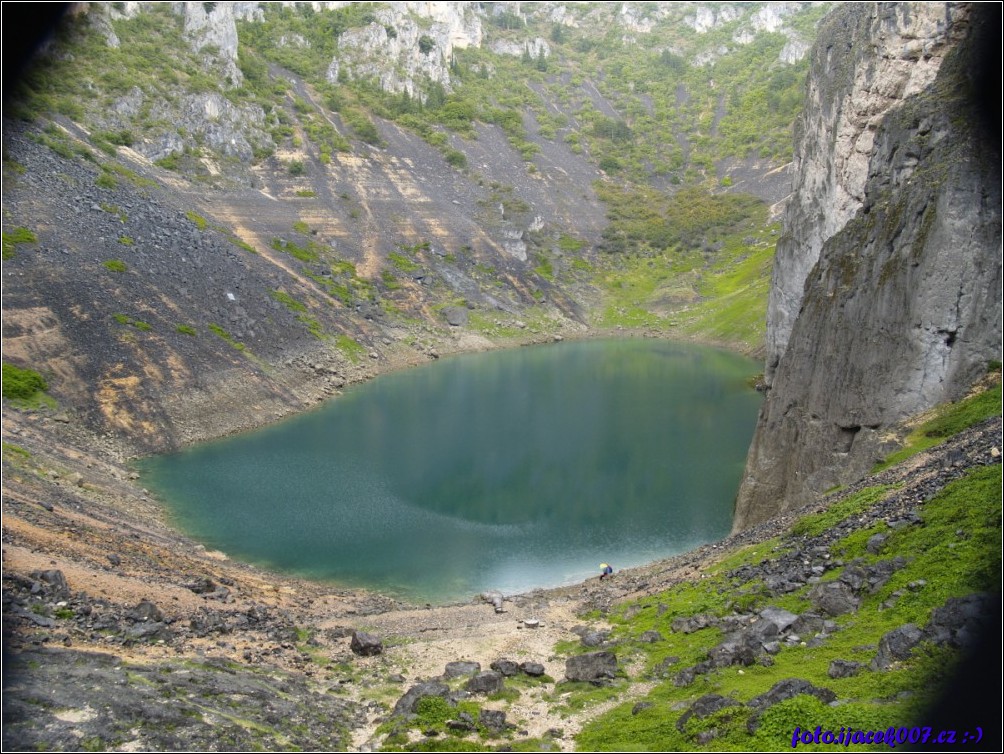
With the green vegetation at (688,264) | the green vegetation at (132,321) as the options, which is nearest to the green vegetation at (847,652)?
the green vegetation at (132,321)

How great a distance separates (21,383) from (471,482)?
27229 mm

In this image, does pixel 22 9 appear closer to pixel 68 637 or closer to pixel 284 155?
pixel 68 637

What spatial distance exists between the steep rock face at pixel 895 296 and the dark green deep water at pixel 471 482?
711 centimetres

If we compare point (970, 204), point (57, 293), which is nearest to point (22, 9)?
point (970, 204)

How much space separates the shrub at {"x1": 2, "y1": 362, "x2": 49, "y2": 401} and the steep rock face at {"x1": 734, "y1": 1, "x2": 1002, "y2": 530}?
133 feet

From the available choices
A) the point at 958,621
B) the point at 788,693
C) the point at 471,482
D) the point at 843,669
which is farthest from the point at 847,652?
the point at 471,482

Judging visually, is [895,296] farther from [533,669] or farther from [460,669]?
[460,669]

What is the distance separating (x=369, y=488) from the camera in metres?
44.9

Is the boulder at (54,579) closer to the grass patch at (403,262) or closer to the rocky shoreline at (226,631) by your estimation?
the rocky shoreline at (226,631)

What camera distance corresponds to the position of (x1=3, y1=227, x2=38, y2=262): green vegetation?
175ft

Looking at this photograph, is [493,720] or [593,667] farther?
[593,667]

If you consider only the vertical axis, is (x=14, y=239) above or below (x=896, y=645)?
above

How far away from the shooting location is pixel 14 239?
54812 mm

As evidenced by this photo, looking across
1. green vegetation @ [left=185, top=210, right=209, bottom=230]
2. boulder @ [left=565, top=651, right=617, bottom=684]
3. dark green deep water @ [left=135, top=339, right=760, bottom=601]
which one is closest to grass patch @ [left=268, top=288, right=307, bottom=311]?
green vegetation @ [left=185, top=210, right=209, bottom=230]
